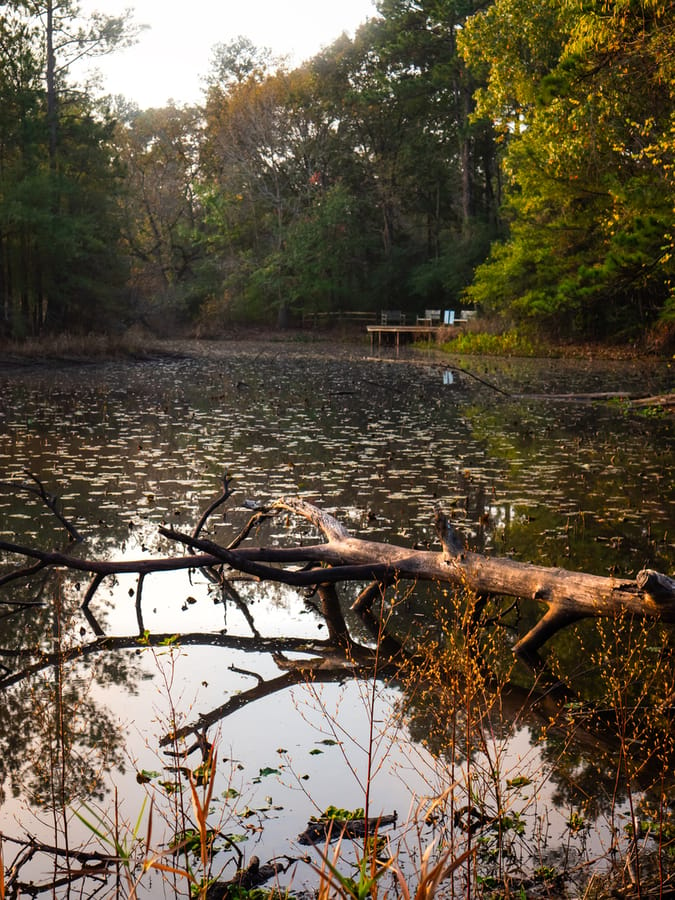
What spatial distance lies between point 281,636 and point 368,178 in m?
51.7

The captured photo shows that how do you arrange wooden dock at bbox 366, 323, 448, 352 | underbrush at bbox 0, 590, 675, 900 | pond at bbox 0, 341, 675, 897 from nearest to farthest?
1. underbrush at bbox 0, 590, 675, 900
2. pond at bbox 0, 341, 675, 897
3. wooden dock at bbox 366, 323, 448, 352

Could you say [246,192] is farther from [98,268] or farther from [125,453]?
[125,453]

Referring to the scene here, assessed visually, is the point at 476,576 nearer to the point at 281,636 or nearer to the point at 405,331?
the point at 281,636

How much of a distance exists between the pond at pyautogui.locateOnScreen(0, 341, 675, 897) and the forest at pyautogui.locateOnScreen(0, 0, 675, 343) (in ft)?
20.1

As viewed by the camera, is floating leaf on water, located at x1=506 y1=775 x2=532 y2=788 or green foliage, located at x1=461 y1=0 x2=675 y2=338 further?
green foliage, located at x1=461 y1=0 x2=675 y2=338

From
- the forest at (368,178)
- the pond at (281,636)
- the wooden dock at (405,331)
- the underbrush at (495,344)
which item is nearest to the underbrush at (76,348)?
the forest at (368,178)

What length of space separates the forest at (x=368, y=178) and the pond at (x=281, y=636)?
241 inches

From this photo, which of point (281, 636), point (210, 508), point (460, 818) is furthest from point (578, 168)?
point (460, 818)

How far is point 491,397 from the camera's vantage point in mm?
20188

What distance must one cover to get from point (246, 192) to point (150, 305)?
9.27 metres

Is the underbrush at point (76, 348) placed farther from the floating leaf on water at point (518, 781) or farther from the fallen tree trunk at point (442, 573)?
the floating leaf on water at point (518, 781)

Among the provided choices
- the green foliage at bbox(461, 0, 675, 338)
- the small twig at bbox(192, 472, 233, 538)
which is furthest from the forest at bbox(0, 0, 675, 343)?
the small twig at bbox(192, 472, 233, 538)

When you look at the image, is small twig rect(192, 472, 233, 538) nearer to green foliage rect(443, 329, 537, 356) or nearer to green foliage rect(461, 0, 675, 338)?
green foliage rect(461, 0, 675, 338)

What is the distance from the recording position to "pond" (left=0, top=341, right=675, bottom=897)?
3480 mm
